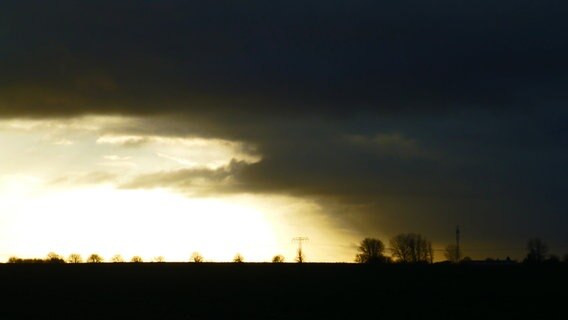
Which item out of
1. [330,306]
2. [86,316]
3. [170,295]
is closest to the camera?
[86,316]

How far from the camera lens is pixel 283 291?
217 feet

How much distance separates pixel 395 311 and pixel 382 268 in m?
25.1

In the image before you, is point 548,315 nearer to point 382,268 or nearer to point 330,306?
point 330,306

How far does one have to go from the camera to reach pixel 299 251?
118938 millimetres

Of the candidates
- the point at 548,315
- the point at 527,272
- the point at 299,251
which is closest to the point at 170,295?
the point at 548,315

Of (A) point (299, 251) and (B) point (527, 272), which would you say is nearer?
(B) point (527, 272)

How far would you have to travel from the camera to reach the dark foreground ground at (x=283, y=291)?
55.4 metres

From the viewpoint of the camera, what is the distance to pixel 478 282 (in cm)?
7044

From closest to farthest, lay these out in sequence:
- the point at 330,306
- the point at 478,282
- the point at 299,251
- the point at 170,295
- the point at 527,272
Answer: the point at 330,306 < the point at 170,295 < the point at 478,282 < the point at 527,272 < the point at 299,251

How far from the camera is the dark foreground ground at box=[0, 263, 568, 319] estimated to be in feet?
182

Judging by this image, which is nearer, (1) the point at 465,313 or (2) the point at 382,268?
(1) the point at 465,313

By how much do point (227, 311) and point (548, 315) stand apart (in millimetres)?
18593

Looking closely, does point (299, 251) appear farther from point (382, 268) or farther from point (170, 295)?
point (170, 295)

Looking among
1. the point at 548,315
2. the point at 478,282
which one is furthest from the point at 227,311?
the point at 478,282
